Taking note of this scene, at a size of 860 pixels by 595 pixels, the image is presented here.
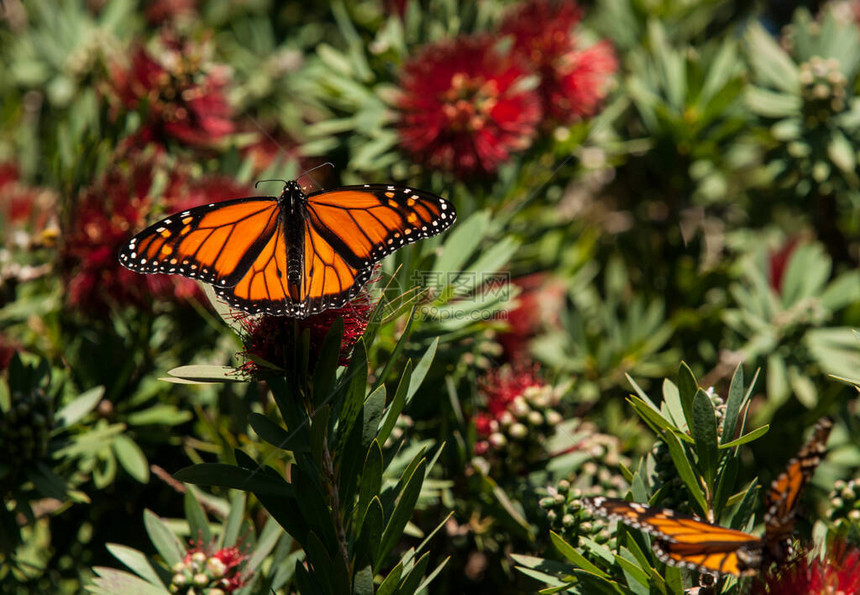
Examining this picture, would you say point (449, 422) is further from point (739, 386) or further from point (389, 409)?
point (739, 386)

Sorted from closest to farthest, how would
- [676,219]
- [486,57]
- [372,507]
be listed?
[372,507] < [486,57] < [676,219]

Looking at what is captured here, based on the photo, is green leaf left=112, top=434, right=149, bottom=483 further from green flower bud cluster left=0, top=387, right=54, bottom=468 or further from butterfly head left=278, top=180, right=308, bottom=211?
butterfly head left=278, top=180, right=308, bottom=211

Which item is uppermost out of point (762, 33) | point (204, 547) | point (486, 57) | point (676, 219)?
point (486, 57)

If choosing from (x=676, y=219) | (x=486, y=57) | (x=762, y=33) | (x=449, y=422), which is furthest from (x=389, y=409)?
(x=762, y=33)

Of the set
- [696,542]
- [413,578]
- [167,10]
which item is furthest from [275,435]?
[167,10]

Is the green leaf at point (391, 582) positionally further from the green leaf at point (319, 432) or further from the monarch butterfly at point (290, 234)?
the monarch butterfly at point (290, 234)

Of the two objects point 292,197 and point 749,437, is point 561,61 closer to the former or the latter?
point 292,197

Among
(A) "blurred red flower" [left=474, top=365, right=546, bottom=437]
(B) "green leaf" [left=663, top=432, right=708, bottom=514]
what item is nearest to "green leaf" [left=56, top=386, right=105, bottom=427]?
(A) "blurred red flower" [left=474, top=365, right=546, bottom=437]
